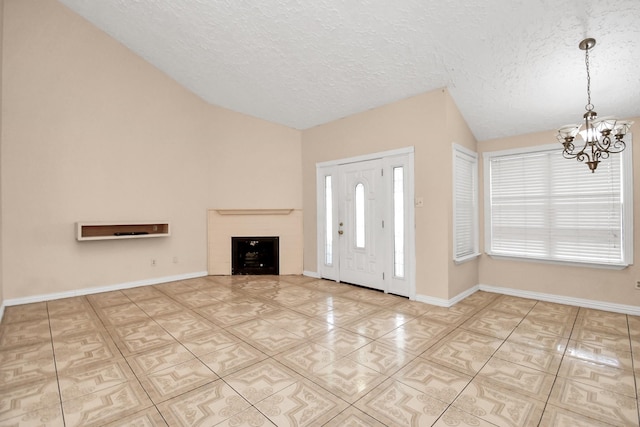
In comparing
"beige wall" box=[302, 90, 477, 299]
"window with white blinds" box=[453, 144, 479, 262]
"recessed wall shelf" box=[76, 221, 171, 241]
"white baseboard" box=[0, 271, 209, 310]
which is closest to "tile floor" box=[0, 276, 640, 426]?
"white baseboard" box=[0, 271, 209, 310]

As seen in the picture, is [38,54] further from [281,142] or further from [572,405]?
[572,405]

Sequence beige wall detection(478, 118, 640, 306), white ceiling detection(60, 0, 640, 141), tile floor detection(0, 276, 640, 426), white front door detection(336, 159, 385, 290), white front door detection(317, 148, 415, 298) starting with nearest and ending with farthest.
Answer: tile floor detection(0, 276, 640, 426) → white ceiling detection(60, 0, 640, 141) → beige wall detection(478, 118, 640, 306) → white front door detection(317, 148, 415, 298) → white front door detection(336, 159, 385, 290)

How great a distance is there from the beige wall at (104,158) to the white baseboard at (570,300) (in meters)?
3.71

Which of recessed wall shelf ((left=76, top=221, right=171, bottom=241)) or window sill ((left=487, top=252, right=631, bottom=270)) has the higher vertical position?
recessed wall shelf ((left=76, top=221, right=171, bottom=241))

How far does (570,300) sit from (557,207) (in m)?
1.24

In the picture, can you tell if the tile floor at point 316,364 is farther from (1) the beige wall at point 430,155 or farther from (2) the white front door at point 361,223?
(2) the white front door at point 361,223

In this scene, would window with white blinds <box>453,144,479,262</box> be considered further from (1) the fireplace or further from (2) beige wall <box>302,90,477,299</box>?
(1) the fireplace

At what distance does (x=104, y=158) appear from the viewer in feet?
15.1

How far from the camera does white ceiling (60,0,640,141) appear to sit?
276 centimetres

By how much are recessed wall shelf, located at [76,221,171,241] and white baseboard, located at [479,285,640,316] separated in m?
5.36

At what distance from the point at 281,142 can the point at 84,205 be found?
10.9 feet

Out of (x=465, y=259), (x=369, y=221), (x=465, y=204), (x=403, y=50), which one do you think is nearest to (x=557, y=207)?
(x=465, y=204)

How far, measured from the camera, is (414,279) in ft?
13.7

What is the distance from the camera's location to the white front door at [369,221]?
429 centimetres
